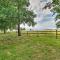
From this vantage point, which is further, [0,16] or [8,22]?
[8,22]

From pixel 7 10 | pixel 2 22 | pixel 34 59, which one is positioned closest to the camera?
pixel 34 59

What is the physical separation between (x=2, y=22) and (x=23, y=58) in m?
8.76

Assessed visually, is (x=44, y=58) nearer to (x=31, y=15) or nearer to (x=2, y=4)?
(x=2, y=4)

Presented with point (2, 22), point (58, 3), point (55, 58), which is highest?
point (58, 3)

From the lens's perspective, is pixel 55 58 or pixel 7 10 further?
pixel 7 10

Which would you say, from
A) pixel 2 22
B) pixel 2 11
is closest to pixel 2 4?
pixel 2 11

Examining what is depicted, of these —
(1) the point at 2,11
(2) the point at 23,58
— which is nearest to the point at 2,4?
(1) the point at 2,11

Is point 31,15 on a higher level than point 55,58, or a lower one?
higher

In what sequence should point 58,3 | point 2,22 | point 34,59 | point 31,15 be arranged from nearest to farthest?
point 34,59 → point 58,3 → point 2,22 → point 31,15

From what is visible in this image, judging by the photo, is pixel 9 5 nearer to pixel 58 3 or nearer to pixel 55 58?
pixel 58 3

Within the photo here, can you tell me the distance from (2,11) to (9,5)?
49.7 inches

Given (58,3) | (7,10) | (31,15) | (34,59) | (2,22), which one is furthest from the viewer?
(31,15)

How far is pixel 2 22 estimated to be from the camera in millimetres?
24625

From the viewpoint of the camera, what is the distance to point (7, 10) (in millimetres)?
22453
